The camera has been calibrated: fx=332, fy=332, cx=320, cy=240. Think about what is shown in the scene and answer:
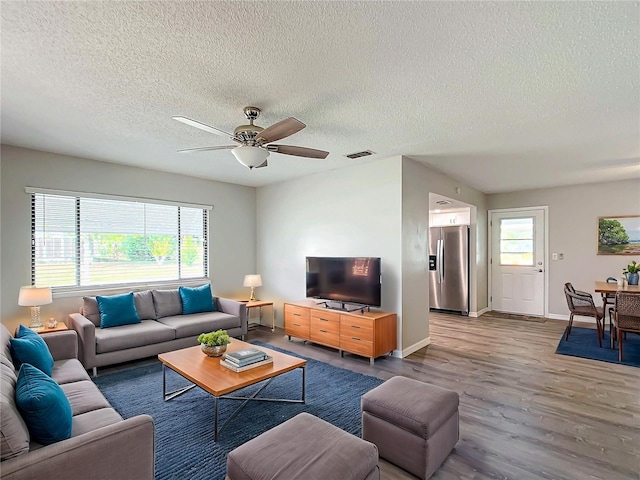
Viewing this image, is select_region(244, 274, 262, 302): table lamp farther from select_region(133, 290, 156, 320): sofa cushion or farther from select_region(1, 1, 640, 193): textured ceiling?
select_region(1, 1, 640, 193): textured ceiling

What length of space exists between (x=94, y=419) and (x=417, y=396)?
6.51ft

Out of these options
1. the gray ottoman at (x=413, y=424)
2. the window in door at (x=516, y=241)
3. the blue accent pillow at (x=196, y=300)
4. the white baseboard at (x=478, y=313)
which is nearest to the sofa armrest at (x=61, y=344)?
the blue accent pillow at (x=196, y=300)

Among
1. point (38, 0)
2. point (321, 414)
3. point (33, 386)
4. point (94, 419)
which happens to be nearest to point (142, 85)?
point (38, 0)

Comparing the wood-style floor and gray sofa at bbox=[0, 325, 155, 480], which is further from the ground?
gray sofa at bbox=[0, 325, 155, 480]

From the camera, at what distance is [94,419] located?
1932 millimetres

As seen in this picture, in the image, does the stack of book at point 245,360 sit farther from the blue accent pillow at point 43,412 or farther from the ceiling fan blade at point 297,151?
the ceiling fan blade at point 297,151

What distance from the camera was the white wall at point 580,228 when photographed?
5727mm

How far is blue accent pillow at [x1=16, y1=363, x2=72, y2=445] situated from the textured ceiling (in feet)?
6.09

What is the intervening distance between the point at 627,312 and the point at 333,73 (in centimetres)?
441

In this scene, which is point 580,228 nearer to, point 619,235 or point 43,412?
point 619,235

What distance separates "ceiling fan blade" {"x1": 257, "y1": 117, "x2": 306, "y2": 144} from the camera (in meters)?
2.35

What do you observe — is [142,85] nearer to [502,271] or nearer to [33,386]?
[33,386]

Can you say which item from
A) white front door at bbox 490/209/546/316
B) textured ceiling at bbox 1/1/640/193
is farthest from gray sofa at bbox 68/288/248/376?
white front door at bbox 490/209/546/316

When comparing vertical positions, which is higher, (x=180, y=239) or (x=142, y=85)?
(x=142, y=85)
